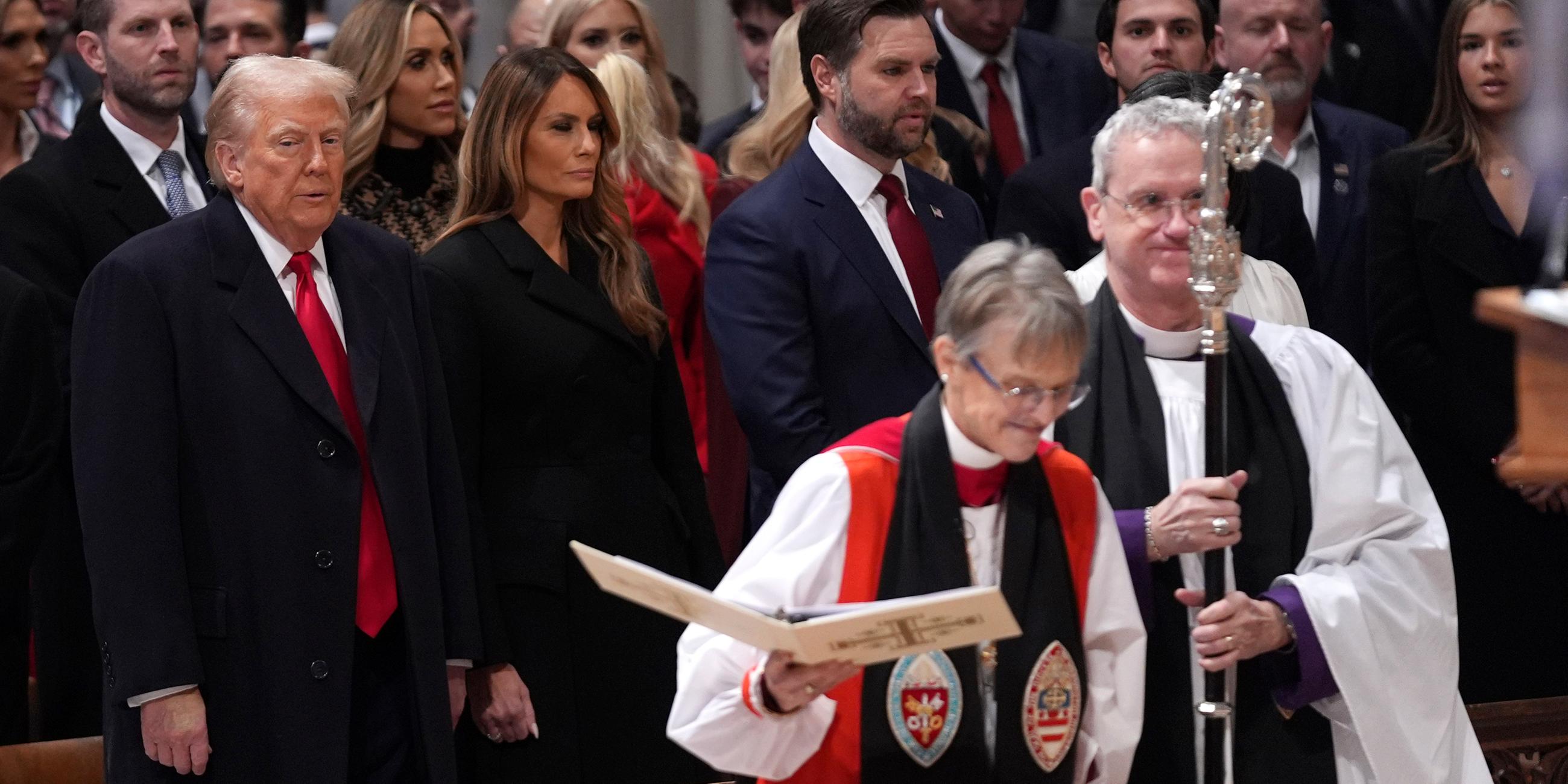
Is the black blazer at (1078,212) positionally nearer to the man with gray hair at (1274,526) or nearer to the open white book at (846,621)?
the man with gray hair at (1274,526)

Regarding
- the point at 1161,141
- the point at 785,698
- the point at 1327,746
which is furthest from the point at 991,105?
the point at 785,698

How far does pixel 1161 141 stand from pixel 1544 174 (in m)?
1.25

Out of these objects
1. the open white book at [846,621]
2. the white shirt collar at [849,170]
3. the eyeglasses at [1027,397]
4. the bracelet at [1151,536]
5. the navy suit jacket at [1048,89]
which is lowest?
the open white book at [846,621]

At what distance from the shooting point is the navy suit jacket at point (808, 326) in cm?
440

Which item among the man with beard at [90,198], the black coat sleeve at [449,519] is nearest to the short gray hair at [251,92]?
the black coat sleeve at [449,519]

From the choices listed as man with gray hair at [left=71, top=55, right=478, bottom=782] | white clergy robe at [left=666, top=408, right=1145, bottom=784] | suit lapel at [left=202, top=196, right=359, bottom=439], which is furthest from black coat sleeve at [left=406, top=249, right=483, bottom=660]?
white clergy robe at [left=666, top=408, right=1145, bottom=784]

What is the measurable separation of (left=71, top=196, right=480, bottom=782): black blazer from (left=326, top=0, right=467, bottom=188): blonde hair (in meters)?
1.36

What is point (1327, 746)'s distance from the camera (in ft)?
11.1

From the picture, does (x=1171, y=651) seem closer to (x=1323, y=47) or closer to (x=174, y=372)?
(x=174, y=372)

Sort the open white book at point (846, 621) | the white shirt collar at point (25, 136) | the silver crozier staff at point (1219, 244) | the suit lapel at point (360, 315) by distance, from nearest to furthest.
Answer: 1. the open white book at point (846, 621)
2. the silver crozier staff at point (1219, 244)
3. the suit lapel at point (360, 315)
4. the white shirt collar at point (25, 136)

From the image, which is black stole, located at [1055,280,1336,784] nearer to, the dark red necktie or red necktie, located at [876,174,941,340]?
the dark red necktie

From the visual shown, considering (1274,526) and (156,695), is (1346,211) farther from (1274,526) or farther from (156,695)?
(156,695)

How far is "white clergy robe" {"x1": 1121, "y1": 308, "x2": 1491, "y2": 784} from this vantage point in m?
3.30

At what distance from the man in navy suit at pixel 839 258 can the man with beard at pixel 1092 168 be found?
0.23 meters
